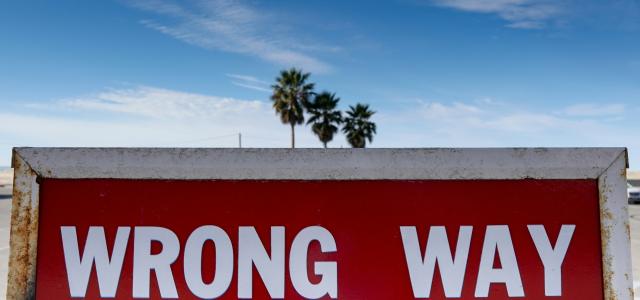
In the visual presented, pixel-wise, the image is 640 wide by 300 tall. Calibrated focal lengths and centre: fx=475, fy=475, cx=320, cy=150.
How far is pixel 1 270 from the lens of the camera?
7211 millimetres

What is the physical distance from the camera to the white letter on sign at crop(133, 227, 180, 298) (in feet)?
5.94

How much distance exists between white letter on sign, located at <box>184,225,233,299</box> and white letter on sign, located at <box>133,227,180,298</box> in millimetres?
56

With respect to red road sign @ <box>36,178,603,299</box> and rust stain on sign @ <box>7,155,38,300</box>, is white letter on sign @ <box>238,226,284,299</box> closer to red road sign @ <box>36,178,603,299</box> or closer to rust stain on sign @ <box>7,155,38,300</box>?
red road sign @ <box>36,178,603,299</box>

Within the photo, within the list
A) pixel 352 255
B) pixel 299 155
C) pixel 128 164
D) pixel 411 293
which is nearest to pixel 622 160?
pixel 411 293

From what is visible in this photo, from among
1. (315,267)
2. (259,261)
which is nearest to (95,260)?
(259,261)

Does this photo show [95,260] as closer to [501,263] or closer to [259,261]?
[259,261]

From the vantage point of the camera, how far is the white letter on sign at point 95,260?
1.81 metres

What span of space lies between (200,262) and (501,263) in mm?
1150

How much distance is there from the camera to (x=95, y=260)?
1823 millimetres

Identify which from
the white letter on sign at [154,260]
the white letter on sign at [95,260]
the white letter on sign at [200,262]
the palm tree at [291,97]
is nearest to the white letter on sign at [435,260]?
the white letter on sign at [200,262]

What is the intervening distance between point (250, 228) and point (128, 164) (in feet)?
1.75

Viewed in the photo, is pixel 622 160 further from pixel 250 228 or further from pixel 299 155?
pixel 250 228

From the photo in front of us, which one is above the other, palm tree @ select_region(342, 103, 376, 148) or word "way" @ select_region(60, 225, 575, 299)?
palm tree @ select_region(342, 103, 376, 148)

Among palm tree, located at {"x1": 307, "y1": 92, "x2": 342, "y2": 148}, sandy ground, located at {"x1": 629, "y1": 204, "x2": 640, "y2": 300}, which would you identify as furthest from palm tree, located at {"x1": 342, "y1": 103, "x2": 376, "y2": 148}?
sandy ground, located at {"x1": 629, "y1": 204, "x2": 640, "y2": 300}
